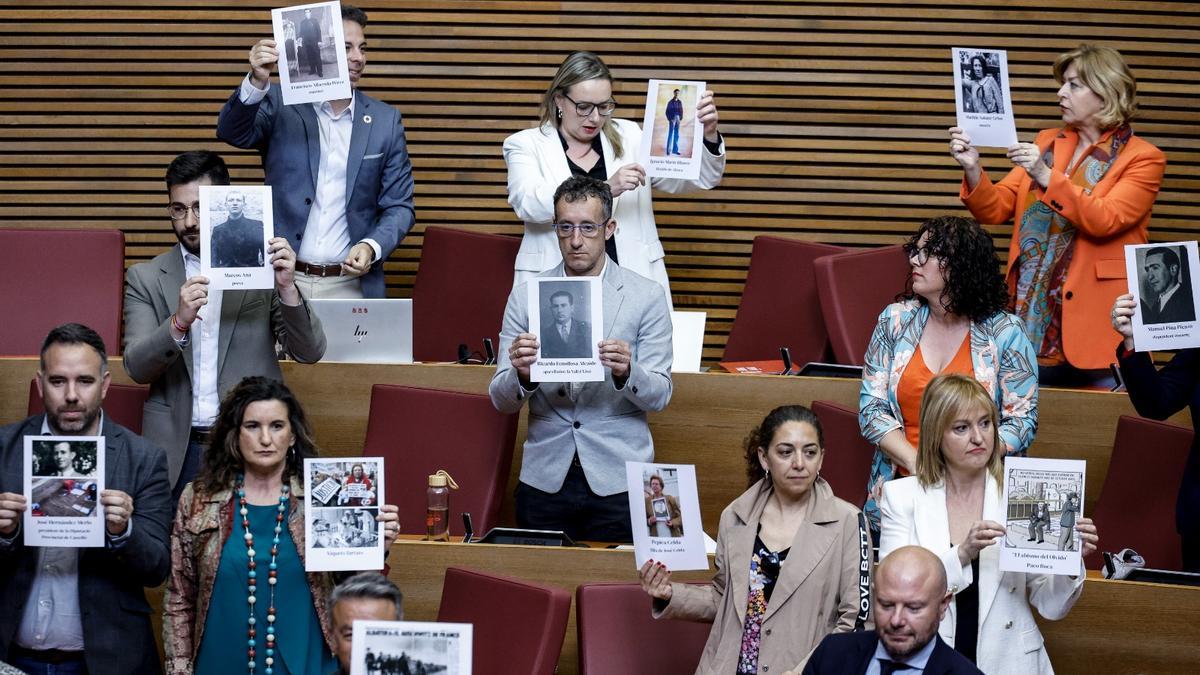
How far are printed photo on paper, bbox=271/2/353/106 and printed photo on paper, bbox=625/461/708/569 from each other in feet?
5.17

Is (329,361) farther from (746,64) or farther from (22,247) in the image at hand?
(746,64)

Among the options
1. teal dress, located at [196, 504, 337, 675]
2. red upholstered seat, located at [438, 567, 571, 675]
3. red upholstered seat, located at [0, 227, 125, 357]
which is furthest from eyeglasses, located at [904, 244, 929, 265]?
red upholstered seat, located at [0, 227, 125, 357]

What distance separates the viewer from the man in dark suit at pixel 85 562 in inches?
134

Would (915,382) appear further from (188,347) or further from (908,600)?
(188,347)

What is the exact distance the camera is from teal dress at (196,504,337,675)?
3.36m

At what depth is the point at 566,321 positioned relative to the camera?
377 centimetres

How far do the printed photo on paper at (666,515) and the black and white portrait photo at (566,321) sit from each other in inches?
16.2

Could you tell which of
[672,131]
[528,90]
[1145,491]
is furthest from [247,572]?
[528,90]

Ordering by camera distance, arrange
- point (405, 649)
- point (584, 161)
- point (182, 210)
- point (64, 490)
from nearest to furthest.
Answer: point (405, 649), point (64, 490), point (182, 210), point (584, 161)

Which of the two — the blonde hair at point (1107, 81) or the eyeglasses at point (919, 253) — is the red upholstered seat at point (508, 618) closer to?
the eyeglasses at point (919, 253)

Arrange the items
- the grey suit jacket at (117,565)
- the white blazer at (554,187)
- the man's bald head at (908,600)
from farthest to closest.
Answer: the white blazer at (554,187), the grey suit jacket at (117,565), the man's bald head at (908,600)

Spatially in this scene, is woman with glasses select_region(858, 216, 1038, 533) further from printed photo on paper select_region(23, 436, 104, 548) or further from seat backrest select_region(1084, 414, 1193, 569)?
printed photo on paper select_region(23, 436, 104, 548)

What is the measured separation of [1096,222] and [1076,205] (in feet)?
0.28

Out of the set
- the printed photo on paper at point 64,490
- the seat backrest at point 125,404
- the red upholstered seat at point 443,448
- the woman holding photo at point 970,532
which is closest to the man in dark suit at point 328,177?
the red upholstered seat at point 443,448
